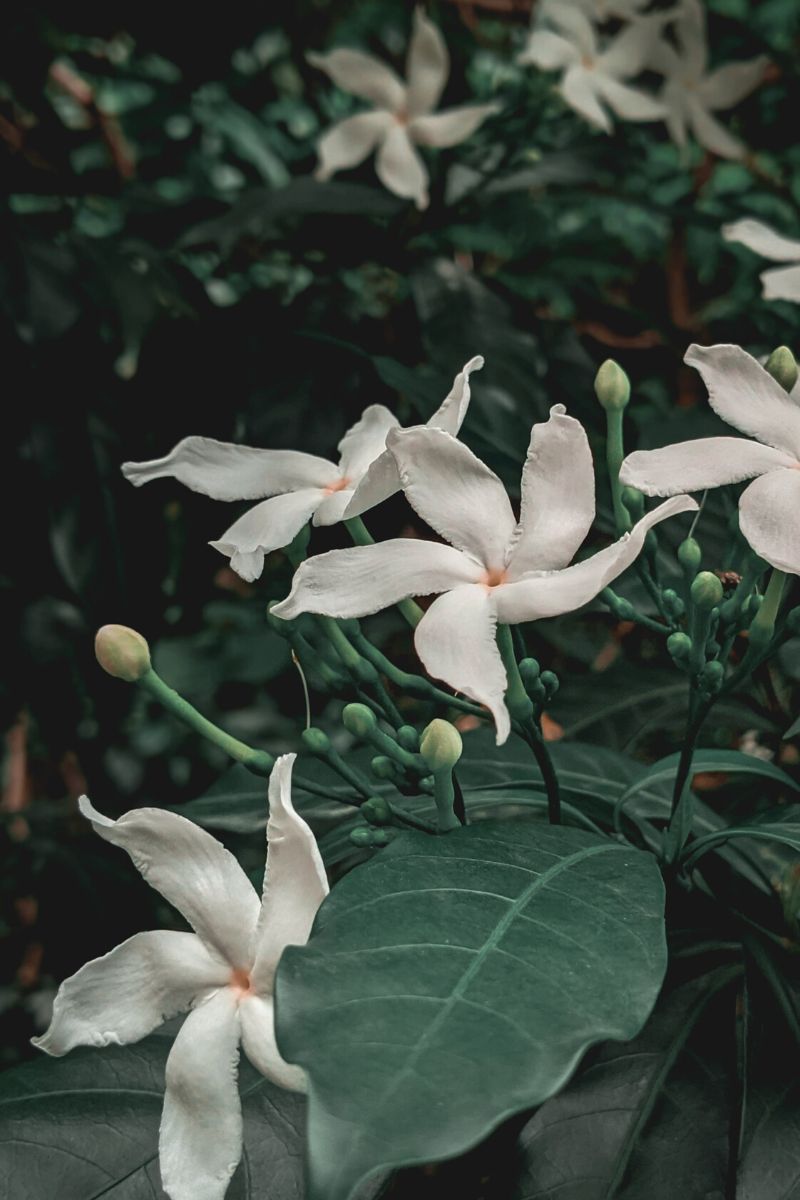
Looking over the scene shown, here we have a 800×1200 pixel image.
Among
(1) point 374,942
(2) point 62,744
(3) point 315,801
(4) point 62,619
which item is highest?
(1) point 374,942

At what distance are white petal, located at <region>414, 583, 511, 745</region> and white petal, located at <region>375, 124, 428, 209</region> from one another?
746 millimetres

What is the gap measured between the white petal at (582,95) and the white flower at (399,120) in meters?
0.07

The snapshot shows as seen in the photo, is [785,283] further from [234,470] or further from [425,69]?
[425,69]

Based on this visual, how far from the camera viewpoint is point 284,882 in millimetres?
457

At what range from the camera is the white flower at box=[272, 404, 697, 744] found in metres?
0.45

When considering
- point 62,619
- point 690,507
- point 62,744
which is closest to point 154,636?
point 62,619

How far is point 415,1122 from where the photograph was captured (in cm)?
32

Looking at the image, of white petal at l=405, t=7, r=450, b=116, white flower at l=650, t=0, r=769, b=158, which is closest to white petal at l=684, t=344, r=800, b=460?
white petal at l=405, t=7, r=450, b=116

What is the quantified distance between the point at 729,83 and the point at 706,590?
3.40 ft

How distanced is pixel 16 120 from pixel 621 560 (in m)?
1.06

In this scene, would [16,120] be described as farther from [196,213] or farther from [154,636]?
[154,636]

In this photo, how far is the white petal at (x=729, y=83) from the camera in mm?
1328

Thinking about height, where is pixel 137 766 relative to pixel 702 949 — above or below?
below

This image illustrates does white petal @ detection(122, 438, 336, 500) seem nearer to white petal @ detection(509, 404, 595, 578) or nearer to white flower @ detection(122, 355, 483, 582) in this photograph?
white flower @ detection(122, 355, 483, 582)
